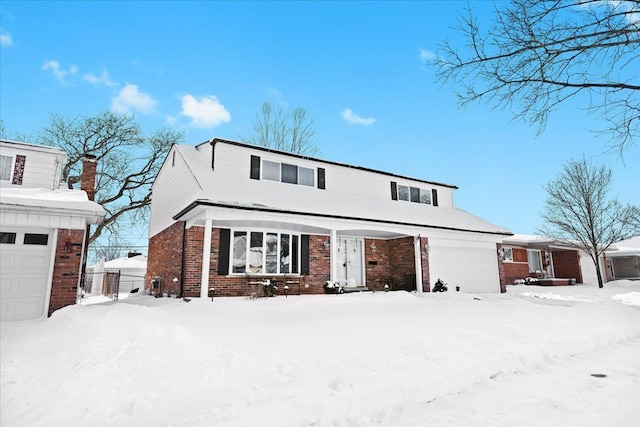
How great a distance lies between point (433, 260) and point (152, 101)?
20.7 meters

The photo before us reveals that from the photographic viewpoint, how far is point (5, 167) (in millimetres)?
12547

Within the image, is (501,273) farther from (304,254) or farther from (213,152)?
(213,152)

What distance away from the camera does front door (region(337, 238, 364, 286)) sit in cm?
1579

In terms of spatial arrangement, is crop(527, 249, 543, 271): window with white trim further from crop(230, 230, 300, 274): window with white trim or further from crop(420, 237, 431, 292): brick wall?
crop(230, 230, 300, 274): window with white trim

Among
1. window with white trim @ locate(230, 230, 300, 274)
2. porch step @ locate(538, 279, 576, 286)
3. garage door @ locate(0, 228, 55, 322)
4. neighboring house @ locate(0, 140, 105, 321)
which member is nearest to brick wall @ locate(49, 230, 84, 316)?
neighboring house @ locate(0, 140, 105, 321)

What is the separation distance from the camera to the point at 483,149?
55.0 ft

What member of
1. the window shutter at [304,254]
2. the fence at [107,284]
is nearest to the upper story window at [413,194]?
the window shutter at [304,254]

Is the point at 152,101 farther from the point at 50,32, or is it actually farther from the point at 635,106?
the point at 635,106

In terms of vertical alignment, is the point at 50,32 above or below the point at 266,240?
above

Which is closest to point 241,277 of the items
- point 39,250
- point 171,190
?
point 39,250

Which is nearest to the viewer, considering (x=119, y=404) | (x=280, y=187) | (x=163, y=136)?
(x=119, y=404)

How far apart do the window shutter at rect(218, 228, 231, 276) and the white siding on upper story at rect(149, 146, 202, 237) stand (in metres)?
1.60

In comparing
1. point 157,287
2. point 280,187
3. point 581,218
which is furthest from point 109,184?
point 581,218

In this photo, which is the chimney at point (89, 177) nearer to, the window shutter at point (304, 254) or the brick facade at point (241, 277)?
the brick facade at point (241, 277)
